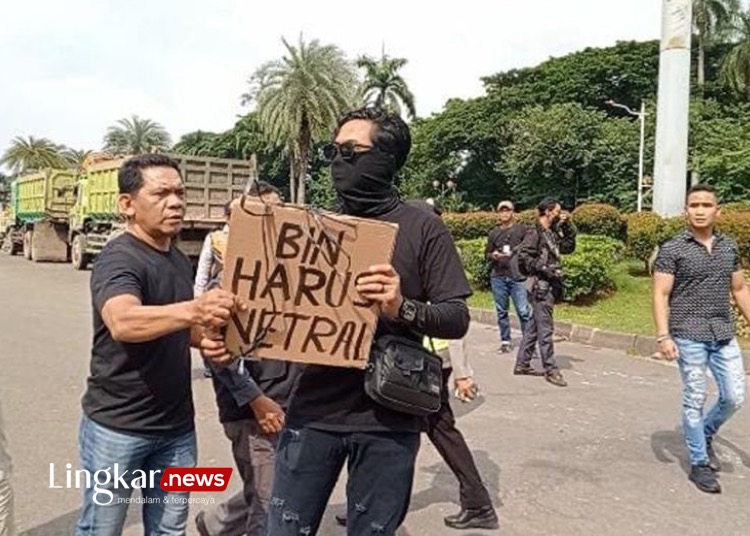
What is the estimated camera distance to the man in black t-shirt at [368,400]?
2.24 meters

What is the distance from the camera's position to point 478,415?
6188 mm

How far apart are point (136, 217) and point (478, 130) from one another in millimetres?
43542

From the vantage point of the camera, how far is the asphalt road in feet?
13.2

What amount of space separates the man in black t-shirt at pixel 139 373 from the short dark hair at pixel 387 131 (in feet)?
2.48

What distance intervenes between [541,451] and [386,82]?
137 ft

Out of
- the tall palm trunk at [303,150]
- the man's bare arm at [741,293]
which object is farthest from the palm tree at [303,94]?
the man's bare arm at [741,293]

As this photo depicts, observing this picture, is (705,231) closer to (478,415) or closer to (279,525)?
(478,415)

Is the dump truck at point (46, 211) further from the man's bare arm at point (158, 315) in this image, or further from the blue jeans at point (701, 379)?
the man's bare arm at point (158, 315)

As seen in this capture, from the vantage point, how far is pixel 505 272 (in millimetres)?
9188

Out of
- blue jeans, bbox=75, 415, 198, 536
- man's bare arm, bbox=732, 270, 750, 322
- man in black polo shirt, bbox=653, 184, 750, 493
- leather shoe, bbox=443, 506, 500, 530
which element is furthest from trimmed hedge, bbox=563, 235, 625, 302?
blue jeans, bbox=75, 415, 198, 536

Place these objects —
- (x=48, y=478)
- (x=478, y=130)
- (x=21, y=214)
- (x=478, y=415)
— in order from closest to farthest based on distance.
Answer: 1. (x=48, y=478)
2. (x=478, y=415)
3. (x=21, y=214)
4. (x=478, y=130)

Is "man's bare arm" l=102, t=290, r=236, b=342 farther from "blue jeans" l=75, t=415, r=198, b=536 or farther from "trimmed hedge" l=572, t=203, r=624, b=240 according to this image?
"trimmed hedge" l=572, t=203, r=624, b=240

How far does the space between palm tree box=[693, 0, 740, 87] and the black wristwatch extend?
46230mm

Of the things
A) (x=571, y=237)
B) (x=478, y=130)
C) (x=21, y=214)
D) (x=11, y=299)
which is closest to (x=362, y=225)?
(x=571, y=237)
